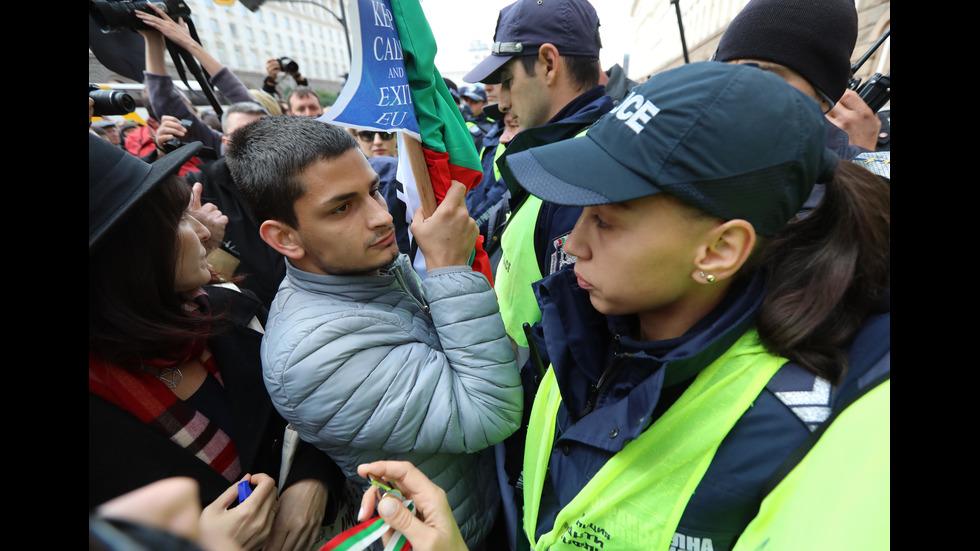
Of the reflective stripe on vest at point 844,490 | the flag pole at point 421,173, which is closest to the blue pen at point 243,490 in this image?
the flag pole at point 421,173

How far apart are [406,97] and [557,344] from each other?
94cm

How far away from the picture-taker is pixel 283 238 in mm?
1574

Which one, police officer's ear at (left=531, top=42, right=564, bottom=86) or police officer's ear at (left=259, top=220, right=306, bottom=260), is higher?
police officer's ear at (left=531, top=42, right=564, bottom=86)

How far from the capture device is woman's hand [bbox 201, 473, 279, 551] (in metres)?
1.20

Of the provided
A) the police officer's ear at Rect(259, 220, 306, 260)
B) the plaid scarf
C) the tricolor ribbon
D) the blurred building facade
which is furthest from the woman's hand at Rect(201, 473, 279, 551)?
the blurred building facade

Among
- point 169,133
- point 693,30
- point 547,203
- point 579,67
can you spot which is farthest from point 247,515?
point 693,30

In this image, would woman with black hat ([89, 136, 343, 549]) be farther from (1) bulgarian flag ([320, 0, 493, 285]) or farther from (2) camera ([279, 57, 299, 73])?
(2) camera ([279, 57, 299, 73])

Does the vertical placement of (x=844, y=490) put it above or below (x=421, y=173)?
below

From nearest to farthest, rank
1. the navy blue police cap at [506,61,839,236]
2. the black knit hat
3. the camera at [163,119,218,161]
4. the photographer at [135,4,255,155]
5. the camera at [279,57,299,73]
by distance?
the navy blue police cap at [506,61,839,236], the black knit hat, the photographer at [135,4,255,155], the camera at [163,119,218,161], the camera at [279,57,299,73]

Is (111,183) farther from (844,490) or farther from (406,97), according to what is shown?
(844,490)

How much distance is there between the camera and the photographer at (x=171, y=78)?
3.27m

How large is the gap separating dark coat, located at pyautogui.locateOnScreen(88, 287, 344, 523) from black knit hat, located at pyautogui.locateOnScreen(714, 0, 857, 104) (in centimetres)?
232
